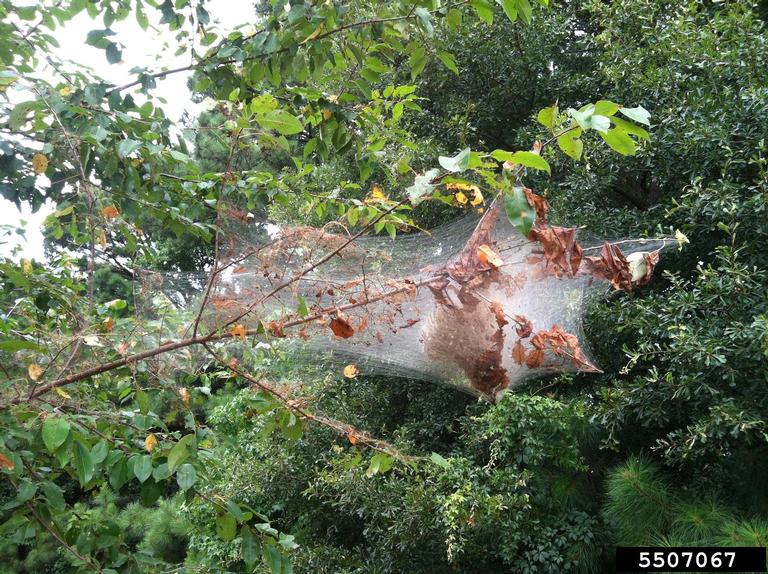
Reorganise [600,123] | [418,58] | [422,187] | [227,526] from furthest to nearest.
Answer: [418,58], [227,526], [422,187], [600,123]

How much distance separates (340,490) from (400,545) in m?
0.47

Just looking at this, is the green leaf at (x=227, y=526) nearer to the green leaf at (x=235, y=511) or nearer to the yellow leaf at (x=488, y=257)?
the green leaf at (x=235, y=511)

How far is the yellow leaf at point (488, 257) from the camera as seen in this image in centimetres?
109

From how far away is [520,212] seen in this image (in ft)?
2.64

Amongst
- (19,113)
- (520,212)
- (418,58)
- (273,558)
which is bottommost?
(273,558)

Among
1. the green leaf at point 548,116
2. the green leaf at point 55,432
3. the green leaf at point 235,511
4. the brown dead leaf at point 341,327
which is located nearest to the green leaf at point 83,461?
the green leaf at point 55,432

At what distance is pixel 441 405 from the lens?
3.86 metres

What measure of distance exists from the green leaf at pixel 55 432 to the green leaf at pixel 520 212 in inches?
29.4

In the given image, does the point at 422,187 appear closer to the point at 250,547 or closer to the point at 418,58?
the point at 418,58

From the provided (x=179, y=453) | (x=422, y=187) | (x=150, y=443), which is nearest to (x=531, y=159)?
(x=422, y=187)

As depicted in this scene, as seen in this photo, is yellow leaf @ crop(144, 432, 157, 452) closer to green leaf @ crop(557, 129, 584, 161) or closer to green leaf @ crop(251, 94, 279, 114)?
green leaf @ crop(251, 94, 279, 114)

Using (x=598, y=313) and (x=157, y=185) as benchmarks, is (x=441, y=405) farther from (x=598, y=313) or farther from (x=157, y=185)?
(x=157, y=185)

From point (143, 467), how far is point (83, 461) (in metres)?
0.10

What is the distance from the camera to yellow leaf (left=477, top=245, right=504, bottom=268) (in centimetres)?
109
